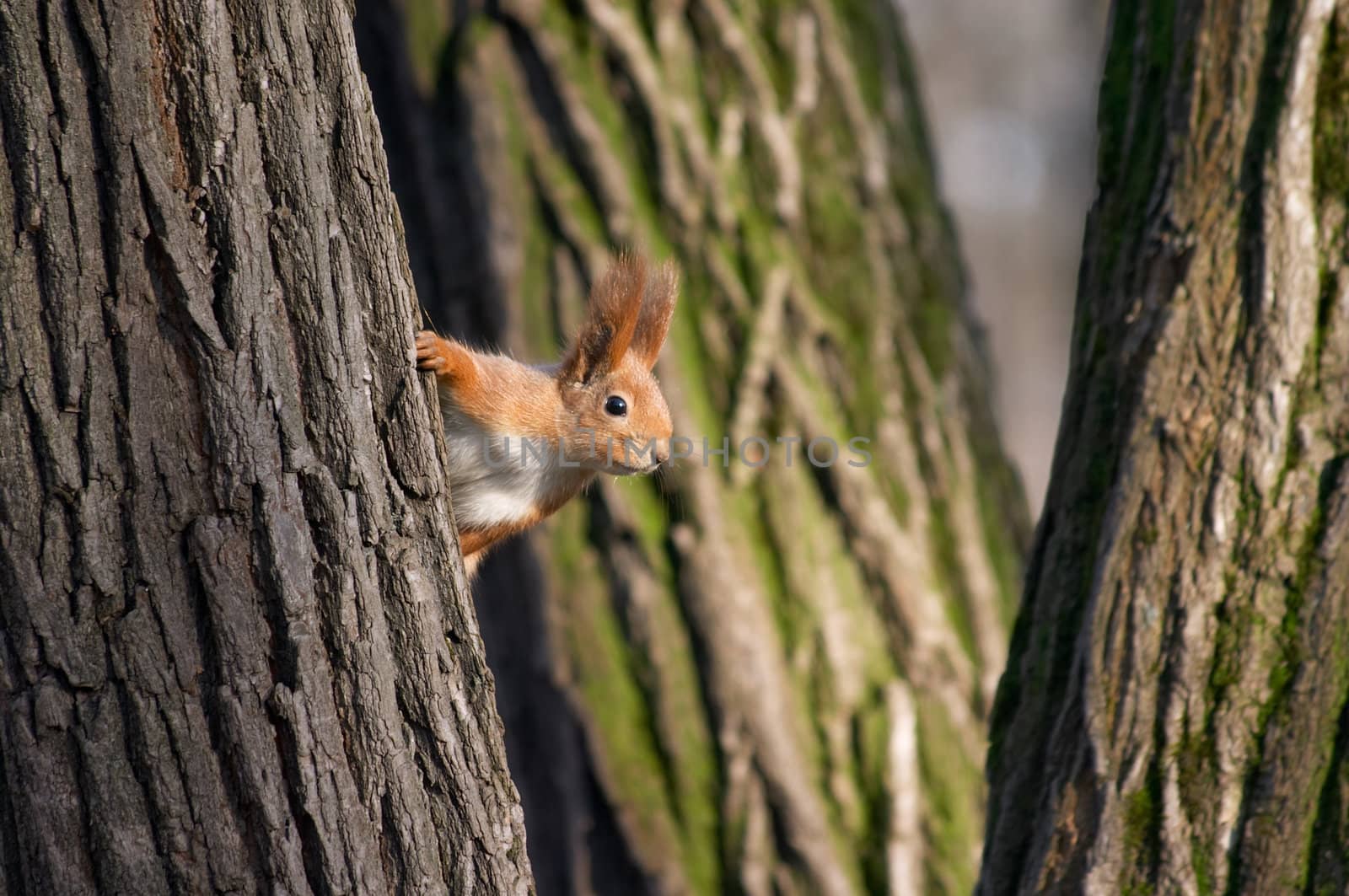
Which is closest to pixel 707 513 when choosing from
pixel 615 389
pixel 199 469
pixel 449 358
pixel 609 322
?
pixel 615 389

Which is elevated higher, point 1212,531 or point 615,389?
point 615,389

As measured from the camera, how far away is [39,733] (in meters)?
1.37

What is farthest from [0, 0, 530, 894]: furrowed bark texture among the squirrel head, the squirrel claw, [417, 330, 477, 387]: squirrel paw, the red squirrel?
the squirrel head

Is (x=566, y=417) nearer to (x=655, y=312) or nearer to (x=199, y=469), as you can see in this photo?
(x=655, y=312)

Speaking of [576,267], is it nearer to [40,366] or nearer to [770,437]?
[770,437]

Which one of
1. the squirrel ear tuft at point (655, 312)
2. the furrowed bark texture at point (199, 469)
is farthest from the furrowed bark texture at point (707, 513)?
the furrowed bark texture at point (199, 469)

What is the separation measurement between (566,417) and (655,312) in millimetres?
269

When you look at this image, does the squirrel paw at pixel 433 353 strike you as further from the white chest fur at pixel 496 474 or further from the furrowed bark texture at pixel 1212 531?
the furrowed bark texture at pixel 1212 531

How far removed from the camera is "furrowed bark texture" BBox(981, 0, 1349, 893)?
1.75 metres

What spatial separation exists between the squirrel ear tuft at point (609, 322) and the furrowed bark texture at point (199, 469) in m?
0.83

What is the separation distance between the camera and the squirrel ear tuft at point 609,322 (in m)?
2.28

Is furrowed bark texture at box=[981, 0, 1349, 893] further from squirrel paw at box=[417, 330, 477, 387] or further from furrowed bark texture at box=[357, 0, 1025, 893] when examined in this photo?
furrowed bark texture at box=[357, 0, 1025, 893]

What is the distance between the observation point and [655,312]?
7.91 feet

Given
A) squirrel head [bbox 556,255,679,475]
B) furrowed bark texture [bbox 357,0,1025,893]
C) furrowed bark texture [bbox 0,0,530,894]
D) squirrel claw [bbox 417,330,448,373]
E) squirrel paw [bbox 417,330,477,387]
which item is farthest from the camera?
furrowed bark texture [bbox 357,0,1025,893]
